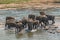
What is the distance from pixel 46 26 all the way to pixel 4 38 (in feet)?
10.7

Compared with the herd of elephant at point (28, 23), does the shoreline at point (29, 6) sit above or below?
below

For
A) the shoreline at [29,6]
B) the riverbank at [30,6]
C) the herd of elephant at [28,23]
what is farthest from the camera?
the riverbank at [30,6]

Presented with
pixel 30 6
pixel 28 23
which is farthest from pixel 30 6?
pixel 28 23

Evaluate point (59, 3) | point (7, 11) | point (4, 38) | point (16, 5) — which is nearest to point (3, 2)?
point (16, 5)

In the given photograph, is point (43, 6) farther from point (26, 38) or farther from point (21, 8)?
point (26, 38)

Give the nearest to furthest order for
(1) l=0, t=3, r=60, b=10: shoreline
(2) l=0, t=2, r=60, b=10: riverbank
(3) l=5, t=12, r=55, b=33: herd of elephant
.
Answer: (3) l=5, t=12, r=55, b=33: herd of elephant
(1) l=0, t=3, r=60, b=10: shoreline
(2) l=0, t=2, r=60, b=10: riverbank

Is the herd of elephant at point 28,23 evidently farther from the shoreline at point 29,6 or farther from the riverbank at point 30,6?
the riverbank at point 30,6

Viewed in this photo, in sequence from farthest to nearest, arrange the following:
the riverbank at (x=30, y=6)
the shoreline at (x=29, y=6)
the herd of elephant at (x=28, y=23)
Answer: the riverbank at (x=30, y=6) → the shoreline at (x=29, y=6) → the herd of elephant at (x=28, y=23)

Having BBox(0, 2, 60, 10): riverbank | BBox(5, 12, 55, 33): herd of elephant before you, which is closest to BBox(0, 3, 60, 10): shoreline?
BBox(0, 2, 60, 10): riverbank

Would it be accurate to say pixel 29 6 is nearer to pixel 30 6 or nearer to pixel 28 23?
pixel 30 6

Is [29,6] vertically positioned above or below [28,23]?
below

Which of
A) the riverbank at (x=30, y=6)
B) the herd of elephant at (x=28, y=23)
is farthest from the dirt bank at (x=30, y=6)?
the herd of elephant at (x=28, y=23)

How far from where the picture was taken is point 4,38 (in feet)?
57.7

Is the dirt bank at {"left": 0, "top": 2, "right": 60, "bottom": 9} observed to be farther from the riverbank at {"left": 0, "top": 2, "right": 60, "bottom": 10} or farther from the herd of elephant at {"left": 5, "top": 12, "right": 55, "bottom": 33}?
the herd of elephant at {"left": 5, "top": 12, "right": 55, "bottom": 33}
